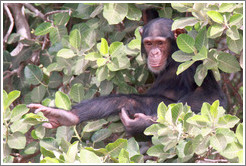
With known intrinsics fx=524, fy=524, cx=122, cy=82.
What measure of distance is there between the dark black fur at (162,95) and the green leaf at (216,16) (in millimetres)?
804

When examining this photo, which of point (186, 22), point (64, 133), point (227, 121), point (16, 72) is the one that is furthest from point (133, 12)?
point (227, 121)

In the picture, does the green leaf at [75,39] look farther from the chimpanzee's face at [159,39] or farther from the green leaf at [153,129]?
the green leaf at [153,129]

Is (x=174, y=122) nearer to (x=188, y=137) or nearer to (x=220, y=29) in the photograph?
(x=188, y=137)

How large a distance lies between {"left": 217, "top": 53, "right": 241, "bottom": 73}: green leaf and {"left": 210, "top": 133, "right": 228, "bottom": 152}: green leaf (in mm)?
722

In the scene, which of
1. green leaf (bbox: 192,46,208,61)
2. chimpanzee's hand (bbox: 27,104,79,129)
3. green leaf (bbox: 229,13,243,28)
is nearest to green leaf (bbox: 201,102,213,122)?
green leaf (bbox: 192,46,208,61)

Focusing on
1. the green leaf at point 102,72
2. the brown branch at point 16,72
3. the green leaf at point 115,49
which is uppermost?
the green leaf at point 115,49

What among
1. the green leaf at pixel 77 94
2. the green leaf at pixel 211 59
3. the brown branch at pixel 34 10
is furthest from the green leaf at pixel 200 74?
the brown branch at pixel 34 10

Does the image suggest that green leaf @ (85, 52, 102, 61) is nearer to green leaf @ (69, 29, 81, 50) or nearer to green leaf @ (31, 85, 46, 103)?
green leaf @ (69, 29, 81, 50)

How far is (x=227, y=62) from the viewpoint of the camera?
3.85 metres

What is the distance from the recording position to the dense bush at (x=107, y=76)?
3404 millimetres

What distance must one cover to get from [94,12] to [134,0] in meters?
0.35

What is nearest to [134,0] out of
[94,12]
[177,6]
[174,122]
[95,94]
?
[94,12]

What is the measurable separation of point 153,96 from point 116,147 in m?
1.21

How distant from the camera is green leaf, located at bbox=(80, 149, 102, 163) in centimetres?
337
